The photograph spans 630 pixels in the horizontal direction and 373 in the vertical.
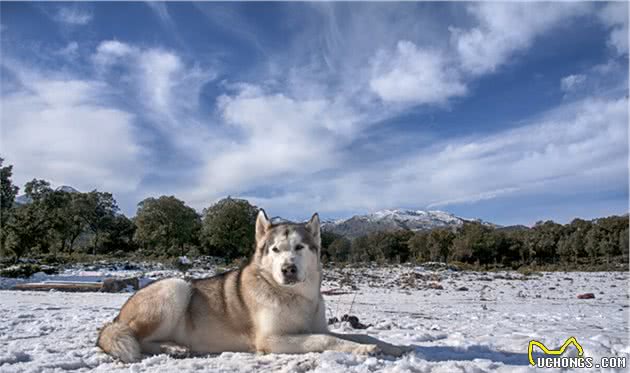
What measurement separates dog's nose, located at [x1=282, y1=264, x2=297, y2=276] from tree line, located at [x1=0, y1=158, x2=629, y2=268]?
3829 cm

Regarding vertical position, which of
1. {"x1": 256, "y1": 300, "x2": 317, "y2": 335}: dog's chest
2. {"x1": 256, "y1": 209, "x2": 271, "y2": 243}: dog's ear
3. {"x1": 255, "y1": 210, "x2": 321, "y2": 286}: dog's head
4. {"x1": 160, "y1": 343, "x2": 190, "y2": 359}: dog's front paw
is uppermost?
{"x1": 256, "y1": 209, "x2": 271, "y2": 243}: dog's ear

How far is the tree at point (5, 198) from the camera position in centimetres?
3347

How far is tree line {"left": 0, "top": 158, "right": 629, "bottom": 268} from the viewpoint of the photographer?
4562 centimetres

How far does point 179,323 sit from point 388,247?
59.9 metres

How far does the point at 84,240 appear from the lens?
7538 cm

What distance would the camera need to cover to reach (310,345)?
4512 mm

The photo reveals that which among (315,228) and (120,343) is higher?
(315,228)

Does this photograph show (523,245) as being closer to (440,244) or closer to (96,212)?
(440,244)

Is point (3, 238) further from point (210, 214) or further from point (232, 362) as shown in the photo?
point (232, 362)

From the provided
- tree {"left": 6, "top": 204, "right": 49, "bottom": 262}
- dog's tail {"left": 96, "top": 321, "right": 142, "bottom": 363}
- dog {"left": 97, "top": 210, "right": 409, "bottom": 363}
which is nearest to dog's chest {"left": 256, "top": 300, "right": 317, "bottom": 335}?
dog {"left": 97, "top": 210, "right": 409, "bottom": 363}

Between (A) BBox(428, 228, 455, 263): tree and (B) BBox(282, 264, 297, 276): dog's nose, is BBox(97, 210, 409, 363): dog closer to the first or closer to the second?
(B) BBox(282, 264, 297, 276): dog's nose

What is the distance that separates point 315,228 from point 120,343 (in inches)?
97.6

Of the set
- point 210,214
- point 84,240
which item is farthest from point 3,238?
point 84,240

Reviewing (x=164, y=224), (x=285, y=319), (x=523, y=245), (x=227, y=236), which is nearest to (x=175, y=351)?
(x=285, y=319)
